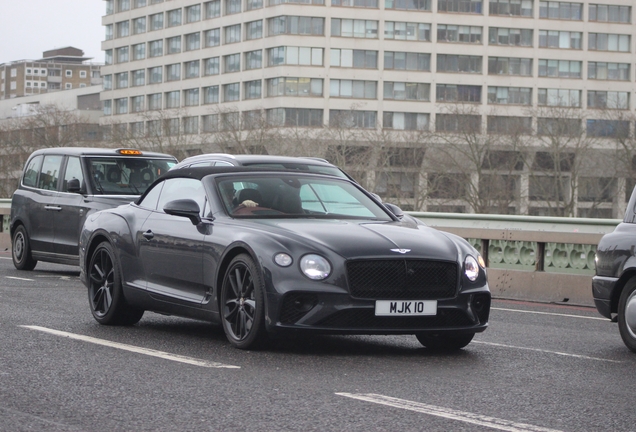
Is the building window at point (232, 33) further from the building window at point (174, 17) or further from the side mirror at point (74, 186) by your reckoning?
the side mirror at point (74, 186)

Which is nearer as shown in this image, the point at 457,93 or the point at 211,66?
the point at 457,93

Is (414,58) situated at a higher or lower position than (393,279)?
higher

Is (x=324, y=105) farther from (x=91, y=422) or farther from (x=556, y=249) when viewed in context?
(x=91, y=422)

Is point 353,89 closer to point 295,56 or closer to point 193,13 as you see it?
point 295,56

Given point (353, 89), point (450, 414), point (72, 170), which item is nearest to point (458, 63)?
point (353, 89)

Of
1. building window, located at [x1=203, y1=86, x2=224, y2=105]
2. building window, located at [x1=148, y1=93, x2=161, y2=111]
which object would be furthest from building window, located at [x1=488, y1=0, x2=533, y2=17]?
building window, located at [x1=148, y1=93, x2=161, y2=111]

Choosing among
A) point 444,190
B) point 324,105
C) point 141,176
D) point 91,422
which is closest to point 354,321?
point 91,422

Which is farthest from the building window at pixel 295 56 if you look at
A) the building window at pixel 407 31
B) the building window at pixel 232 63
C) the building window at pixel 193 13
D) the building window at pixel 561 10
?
the building window at pixel 561 10

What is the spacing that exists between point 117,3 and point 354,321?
12653 cm

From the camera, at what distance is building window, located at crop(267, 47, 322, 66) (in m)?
109

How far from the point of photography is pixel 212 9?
4658 inches

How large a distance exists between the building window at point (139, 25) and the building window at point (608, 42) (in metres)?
44.5

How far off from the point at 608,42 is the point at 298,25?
28.6 metres

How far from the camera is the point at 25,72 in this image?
199375mm
